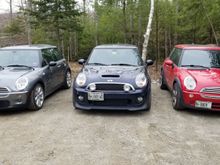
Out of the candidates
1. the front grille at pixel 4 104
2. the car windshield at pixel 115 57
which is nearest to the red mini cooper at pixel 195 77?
the car windshield at pixel 115 57

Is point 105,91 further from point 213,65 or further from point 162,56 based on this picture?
point 162,56

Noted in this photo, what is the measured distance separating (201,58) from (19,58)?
14.6 ft

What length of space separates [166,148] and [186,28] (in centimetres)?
1363

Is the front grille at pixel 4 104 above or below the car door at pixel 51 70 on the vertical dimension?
below

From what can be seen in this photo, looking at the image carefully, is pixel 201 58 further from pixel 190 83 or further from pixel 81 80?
pixel 81 80

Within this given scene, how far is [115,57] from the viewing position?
6.76m

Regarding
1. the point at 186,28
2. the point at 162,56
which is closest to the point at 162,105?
the point at 186,28

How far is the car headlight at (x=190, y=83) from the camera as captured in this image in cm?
571

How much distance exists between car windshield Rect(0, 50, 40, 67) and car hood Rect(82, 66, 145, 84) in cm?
138

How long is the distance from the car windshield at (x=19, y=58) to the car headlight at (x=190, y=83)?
11.5ft

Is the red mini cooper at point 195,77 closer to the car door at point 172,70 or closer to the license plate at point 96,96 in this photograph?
the car door at point 172,70

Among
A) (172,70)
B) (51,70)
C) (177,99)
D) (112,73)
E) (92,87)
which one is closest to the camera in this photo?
(92,87)

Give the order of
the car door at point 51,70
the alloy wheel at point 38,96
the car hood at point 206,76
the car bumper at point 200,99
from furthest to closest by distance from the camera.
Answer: the car door at point 51,70
the alloy wheel at point 38,96
the car hood at point 206,76
the car bumper at point 200,99

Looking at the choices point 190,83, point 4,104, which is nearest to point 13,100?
point 4,104
